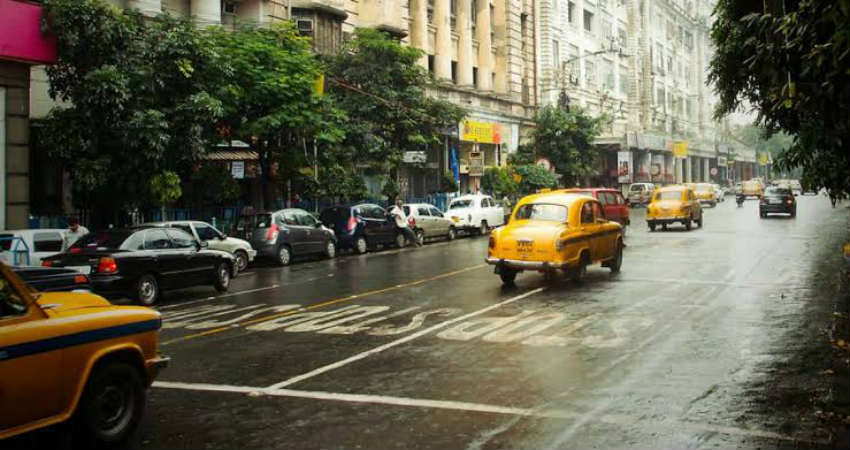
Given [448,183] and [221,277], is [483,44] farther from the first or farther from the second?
[221,277]

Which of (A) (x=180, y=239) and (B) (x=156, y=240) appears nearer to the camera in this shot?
(B) (x=156, y=240)

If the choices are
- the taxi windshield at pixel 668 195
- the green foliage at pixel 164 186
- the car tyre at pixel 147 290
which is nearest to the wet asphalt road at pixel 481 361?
the car tyre at pixel 147 290

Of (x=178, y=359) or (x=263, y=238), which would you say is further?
(x=263, y=238)

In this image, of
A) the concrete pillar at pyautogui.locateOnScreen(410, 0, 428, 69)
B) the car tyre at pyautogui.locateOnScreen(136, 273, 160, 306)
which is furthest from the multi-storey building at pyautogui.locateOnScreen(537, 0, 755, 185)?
the car tyre at pyautogui.locateOnScreen(136, 273, 160, 306)

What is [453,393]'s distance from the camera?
7.48 meters

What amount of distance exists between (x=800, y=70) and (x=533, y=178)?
37832 millimetres

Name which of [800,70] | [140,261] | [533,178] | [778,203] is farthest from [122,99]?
[778,203]

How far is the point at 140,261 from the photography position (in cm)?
1443

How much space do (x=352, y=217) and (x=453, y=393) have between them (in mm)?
19335

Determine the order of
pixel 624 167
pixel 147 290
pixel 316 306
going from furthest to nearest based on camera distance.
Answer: pixel 624 167
pixel 147 290
pixel 316 306

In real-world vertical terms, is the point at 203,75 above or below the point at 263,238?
above

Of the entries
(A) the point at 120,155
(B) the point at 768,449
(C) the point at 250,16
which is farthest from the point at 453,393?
(C) the point at 250,16

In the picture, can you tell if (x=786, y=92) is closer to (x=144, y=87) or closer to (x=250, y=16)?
(x=144, y=87)

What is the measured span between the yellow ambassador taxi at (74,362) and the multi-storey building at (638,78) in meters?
46.9
